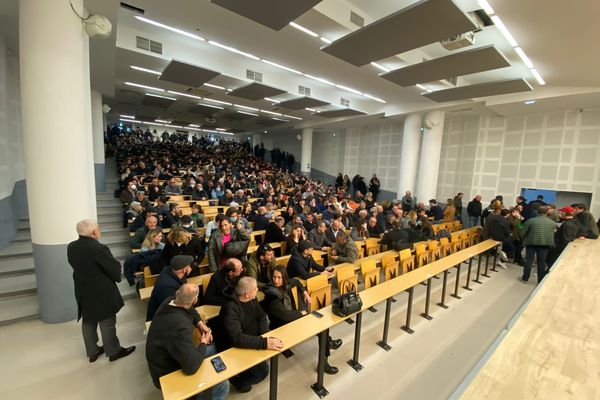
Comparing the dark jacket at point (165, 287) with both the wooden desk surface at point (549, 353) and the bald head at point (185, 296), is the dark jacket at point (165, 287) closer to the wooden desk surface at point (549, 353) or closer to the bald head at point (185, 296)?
the bald head at point (185, 296)

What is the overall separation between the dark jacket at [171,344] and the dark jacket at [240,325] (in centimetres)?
35

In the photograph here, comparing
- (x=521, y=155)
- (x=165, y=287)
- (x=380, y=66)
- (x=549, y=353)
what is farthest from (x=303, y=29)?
(x=521, y=155)

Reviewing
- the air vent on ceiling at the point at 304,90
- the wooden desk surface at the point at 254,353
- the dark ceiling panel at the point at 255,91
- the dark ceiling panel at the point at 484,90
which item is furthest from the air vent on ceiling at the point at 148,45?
the dark ceiling panel at the point at 484,90

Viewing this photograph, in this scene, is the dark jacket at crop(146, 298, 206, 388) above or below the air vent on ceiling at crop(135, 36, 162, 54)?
below

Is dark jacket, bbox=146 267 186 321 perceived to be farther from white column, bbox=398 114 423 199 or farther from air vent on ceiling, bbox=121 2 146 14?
white column, bbox=398 114 423 199

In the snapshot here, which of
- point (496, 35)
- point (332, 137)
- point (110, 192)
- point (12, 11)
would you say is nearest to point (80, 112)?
point (12, 11)

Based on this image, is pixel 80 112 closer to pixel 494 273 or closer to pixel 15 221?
pixel 15 221

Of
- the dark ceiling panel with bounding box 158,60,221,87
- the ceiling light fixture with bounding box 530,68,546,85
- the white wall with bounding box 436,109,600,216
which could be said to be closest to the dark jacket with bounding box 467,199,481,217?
the white wall with bounding box 436,109,600,216

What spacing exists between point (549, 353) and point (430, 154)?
30.2 ft

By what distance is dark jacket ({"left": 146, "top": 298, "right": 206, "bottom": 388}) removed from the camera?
1.87 meters

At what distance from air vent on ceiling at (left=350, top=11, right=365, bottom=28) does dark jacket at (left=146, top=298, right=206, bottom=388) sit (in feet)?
17.7

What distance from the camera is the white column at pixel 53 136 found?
121 inches

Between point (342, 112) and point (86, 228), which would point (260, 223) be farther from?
point (342, 112)

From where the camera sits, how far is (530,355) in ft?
6.76
